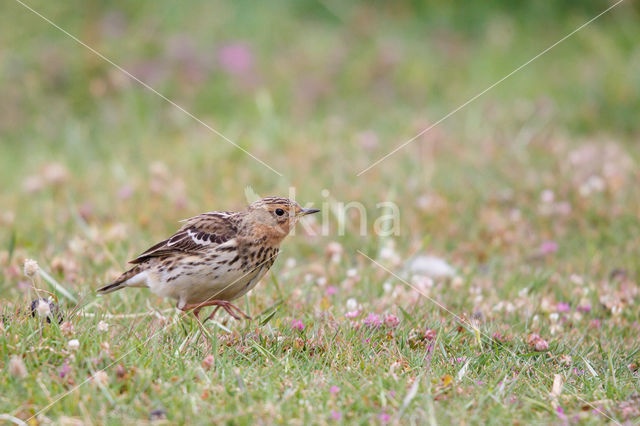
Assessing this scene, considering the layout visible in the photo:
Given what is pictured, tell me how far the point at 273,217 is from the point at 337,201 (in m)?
2.64

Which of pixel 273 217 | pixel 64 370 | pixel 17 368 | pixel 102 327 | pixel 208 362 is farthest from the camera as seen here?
pixel 273 217

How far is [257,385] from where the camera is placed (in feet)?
13.5

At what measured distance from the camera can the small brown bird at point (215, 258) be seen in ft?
17.1

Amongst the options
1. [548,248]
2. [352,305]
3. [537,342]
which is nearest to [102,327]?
[352,305]

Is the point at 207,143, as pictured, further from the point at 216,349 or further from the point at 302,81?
the point at 216,349

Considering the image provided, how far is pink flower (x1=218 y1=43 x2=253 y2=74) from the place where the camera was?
1200cm

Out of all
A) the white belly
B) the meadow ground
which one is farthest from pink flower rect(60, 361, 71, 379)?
the white belly

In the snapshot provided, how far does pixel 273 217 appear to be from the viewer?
5.66 metres

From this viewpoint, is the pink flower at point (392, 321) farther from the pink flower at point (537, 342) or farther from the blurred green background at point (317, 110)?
the blurred green background at point (317, 110)

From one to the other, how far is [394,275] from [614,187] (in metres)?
3.08

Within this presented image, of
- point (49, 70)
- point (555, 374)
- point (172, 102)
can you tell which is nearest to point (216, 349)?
point (555, 374)

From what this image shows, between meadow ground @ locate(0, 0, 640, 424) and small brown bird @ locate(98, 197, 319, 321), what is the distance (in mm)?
205

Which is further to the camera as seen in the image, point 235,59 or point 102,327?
point 235,59

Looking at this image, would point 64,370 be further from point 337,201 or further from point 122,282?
point 337,201
